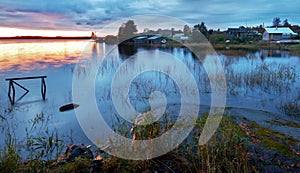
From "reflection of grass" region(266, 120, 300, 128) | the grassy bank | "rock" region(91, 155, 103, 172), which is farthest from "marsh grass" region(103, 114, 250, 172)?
"reflection of grass" region(266, 120, 300, 128)

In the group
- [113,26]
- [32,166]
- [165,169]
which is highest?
[113,26]

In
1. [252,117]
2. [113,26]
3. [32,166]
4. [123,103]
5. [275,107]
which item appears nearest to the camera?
[32,166]

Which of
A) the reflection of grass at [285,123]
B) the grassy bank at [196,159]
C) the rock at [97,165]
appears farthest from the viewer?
the reflection of grass at [285,123]

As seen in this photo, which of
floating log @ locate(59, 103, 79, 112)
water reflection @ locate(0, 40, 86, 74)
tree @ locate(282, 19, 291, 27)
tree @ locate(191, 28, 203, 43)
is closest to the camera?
floating log @ locate(59, 103, 79, 112)

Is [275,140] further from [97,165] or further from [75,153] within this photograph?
[75,153]

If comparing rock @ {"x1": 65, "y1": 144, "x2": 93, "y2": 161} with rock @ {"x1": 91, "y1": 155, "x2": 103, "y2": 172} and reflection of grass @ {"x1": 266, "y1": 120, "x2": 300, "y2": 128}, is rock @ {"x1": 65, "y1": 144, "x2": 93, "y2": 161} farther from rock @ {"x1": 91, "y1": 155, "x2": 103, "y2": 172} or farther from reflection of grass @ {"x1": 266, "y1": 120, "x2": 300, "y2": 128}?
reflection of grass @ {"x1": 266, "y1": 120, "x2": 300, "y2": 128}

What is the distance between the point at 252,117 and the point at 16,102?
9337 millimetres

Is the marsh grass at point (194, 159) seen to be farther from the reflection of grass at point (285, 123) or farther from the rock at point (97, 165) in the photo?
the reflection of grass at point (285, 123)

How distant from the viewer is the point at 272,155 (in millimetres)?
4152

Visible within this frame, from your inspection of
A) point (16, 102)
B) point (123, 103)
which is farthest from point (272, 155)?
point (16, 102)

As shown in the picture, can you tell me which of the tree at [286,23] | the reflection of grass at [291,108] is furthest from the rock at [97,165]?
the tree at [286,23]

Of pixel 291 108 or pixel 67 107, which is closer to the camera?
pixel 291 108

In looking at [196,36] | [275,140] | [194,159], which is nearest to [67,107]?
[194,159]

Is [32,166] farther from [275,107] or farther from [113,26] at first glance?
[275,107]
